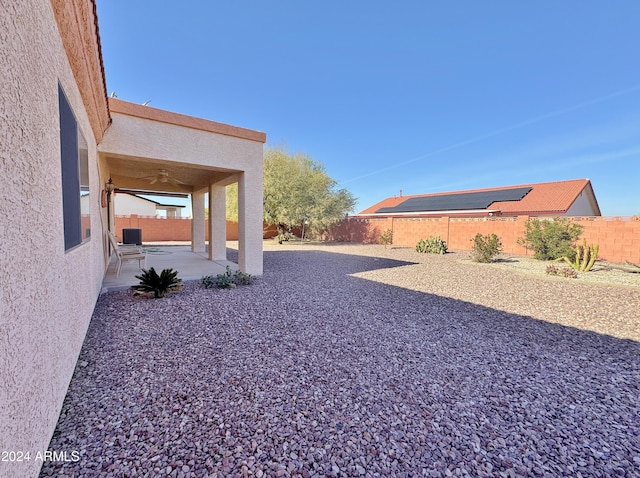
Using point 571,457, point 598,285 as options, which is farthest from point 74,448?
point 598,285

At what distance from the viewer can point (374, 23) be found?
12.2 m

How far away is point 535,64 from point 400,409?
16921 mm

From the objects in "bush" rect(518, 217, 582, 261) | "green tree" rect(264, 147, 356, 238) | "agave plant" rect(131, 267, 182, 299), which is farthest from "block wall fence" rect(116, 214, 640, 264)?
"agave plant" rect(131, 267, 182, 299)

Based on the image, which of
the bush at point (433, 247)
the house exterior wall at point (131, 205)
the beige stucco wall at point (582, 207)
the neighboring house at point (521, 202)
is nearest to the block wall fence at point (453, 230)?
the bush at point (433, 247)

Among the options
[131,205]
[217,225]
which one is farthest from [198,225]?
[131,205]

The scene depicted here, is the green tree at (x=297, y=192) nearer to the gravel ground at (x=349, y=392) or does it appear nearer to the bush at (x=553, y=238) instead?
the bush at (x=553, y=238)

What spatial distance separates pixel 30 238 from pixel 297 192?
1997 cm

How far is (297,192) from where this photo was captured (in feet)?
70.3

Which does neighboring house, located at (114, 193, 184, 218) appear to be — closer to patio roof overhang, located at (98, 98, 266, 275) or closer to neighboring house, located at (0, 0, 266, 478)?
patio roof overhang, located at (98, 98, 266, 275)

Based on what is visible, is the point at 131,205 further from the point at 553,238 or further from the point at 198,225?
the point at 553,238

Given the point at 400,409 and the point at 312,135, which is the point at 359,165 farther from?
the point at 400,409

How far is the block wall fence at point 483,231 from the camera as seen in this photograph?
1332 centimetres

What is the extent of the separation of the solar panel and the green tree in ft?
32.4

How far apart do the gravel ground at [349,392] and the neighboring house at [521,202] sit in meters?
20.1
